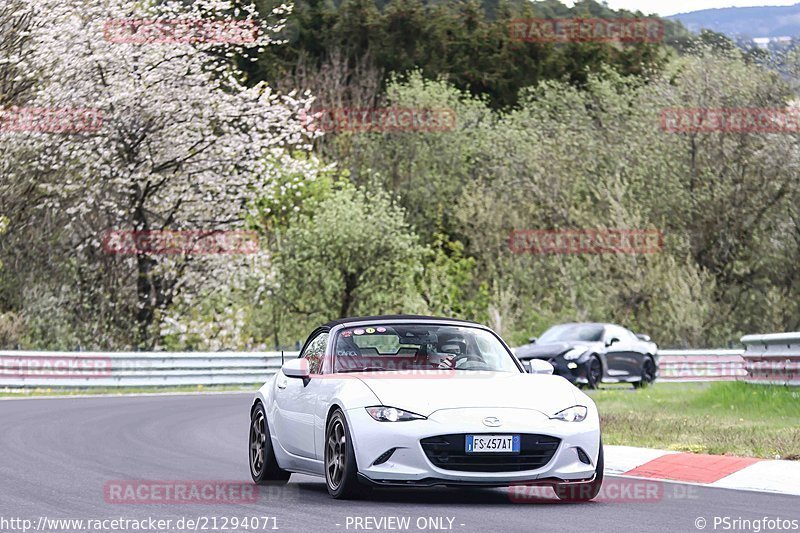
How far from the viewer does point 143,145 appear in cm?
3953

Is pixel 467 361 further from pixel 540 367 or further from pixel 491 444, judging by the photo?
pixel 491 444

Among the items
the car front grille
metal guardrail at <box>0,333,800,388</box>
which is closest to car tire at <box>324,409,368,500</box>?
the car front grille

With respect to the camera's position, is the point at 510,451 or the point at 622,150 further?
the point at 622,150

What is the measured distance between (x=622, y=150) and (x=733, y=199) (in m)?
5.91

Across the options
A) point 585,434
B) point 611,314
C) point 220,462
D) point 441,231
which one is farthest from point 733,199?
point 585,434

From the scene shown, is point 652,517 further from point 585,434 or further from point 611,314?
point 611,314

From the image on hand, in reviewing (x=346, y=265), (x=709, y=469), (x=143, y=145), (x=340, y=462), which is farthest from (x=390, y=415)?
(x=346, y=265)

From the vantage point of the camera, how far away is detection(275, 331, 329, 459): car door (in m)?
11.9

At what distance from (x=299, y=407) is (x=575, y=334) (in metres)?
19.8

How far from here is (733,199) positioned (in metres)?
48.3

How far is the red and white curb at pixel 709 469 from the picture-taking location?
12.4m

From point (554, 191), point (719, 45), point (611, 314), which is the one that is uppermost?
point (719, 45)

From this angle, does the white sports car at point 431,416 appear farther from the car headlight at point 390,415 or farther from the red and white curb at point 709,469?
the red and white curb at point 709,469

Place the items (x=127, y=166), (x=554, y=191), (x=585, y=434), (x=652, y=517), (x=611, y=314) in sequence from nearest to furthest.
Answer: (x=652, y=517)
(x=585, y=434)
(x=127, y=166)
(x=611, y=314)
(x=554, y=191)
